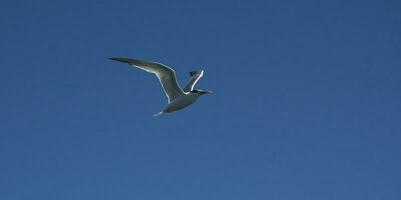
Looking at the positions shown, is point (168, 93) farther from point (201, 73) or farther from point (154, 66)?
point (201, 73)

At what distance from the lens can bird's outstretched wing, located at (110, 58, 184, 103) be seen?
33.8 m

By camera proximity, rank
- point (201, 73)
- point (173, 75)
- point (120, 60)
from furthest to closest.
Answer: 1. point (201, 73)
2. point (173, 75)
3. point (120, 60)

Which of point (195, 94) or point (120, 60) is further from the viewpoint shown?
point (195, 94)

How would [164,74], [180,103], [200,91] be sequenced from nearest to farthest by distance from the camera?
[164,74]
[180,103]
[200,91]

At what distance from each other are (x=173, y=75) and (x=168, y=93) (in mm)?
1629

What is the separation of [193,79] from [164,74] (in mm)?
6737

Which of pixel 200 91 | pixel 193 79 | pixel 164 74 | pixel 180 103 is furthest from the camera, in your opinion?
pixel 193 79

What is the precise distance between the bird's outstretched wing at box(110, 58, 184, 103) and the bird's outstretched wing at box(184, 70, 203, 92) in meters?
3.83

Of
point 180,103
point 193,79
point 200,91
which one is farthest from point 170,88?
point 193,79

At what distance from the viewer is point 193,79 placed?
136 ft

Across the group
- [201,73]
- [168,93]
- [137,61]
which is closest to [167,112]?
[168,93]

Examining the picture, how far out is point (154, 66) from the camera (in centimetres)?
3422

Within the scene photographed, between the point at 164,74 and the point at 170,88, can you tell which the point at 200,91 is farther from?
the point at 164,74

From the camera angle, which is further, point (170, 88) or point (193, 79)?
point (193, 79)
